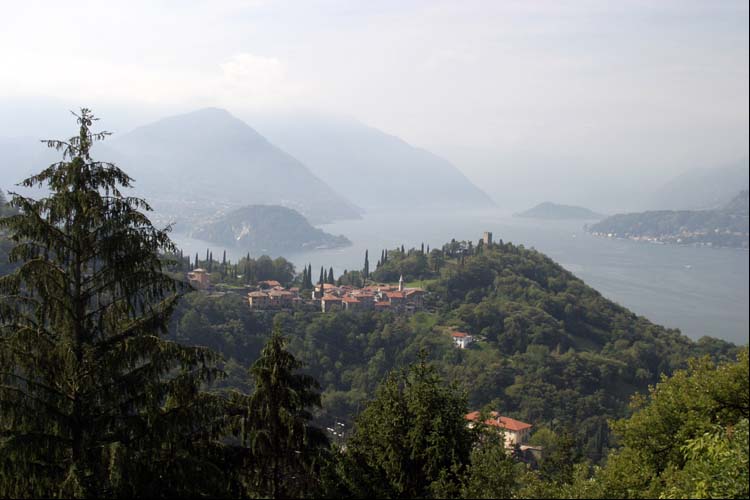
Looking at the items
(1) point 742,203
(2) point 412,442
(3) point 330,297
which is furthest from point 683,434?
(3) point 330,297

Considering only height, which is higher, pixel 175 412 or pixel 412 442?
pixel 175 412

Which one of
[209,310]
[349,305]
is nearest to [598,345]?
[349,305]

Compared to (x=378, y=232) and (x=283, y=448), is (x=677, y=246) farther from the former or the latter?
(x=378, y=232)

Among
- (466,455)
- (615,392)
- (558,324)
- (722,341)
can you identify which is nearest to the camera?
(466,455)

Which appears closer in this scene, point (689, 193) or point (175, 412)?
point (175, 412)

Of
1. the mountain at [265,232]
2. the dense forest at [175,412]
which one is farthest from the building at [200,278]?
the mountain at [265,232]

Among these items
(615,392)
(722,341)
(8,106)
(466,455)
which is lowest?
(615,392)

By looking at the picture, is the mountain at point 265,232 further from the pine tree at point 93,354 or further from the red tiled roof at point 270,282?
the pine tree at point 93,354

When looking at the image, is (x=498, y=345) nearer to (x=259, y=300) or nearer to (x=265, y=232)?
(x=259, y=300)
